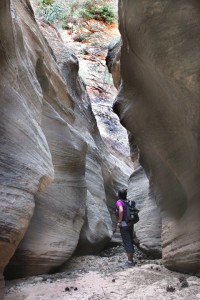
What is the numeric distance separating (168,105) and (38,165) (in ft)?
9.97

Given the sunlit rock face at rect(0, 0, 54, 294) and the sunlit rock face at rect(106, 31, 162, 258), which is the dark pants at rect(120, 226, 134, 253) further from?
the sunlit rock face at rect(0, 0, 54, 294)

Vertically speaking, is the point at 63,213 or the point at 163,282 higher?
the point at 63,213

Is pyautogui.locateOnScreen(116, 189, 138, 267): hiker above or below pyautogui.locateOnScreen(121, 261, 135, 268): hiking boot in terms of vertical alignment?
above

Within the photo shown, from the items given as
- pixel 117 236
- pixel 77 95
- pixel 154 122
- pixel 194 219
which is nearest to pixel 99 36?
pixel 77 95

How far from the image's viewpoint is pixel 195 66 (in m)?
4.99

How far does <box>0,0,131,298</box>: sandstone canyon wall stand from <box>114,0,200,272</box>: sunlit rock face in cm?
175

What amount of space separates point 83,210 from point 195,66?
4.48m

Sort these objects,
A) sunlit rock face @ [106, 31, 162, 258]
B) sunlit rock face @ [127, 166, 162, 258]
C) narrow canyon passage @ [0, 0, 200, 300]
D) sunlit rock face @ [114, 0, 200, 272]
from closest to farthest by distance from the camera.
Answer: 1. narrow canyon passage @ [0, 0, 200, 300]
2. sunlit rock face @ [114, 0, 200, 272]
3. sunlit rock face @ [127, 166, 162, 258]
4. sunlit rock face @ [106, 31, 162, 258]

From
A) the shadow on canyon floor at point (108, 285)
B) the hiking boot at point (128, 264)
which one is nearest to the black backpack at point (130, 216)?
the hiking boot at point (128, 264)

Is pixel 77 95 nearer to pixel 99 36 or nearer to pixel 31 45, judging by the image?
pixel 31 45

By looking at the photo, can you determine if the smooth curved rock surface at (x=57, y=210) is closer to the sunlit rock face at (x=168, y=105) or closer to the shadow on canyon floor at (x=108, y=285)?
the shadow on canyon floor at (x=108, y=285)

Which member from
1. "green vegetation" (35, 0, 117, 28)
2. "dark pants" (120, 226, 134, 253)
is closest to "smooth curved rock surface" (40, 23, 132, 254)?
"dark pants" (120, 226, 134, 253)

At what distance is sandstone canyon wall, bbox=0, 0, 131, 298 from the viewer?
462 cm

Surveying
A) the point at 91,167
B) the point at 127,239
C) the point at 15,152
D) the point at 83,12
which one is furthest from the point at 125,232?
the point at 83,12
